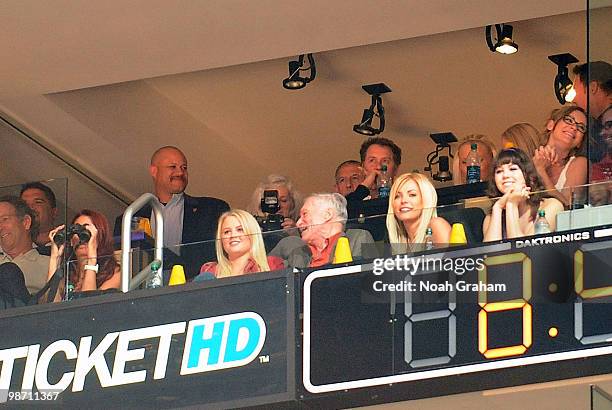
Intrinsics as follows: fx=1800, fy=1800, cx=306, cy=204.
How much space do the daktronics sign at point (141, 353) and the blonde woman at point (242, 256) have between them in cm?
18

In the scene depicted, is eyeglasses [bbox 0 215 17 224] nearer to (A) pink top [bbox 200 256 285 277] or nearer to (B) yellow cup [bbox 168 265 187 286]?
(B) yellow cup [bbox 168 265 187 286]

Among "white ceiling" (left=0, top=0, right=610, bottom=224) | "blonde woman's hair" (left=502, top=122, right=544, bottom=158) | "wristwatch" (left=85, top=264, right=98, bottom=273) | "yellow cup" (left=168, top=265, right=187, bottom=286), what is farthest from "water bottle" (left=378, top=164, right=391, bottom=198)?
"wristwatch" (left=85, top=264, right=98, bottom=273)

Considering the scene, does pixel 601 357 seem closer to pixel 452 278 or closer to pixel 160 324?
pixel 452 278

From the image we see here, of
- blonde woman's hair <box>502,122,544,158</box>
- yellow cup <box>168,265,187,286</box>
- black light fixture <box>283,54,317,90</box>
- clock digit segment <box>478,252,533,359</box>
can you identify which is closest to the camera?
clock digit segment <box>478,252,533,359</box>

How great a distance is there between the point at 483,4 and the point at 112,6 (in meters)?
1.76

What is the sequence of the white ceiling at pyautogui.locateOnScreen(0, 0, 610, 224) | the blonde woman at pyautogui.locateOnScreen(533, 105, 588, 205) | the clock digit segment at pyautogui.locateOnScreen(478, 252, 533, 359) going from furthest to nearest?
1. the white ceiling at pyautogui.locateOnScreen(0, 0, 610, 224)
2. the blonde woman at pyautogui.locateOnScreen(533, 105, 588, 205)
3. the clock digit segment at pyautogui.locateOnScreen(478, 252, 533, 359)

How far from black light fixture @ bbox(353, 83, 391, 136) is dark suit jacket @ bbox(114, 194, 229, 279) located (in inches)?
74.2

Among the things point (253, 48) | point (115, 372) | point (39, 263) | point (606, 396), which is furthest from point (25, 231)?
Answer: point (606, 396)

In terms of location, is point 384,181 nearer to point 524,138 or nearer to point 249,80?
point 524,138

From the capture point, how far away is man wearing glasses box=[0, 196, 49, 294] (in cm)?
780

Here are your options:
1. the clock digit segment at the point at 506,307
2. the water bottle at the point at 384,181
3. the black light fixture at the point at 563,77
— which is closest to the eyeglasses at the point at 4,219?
the water bottle at the point at 384,181

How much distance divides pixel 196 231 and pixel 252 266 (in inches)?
36.8

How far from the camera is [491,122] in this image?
10.4 meters

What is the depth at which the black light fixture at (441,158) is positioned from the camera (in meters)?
10.4
